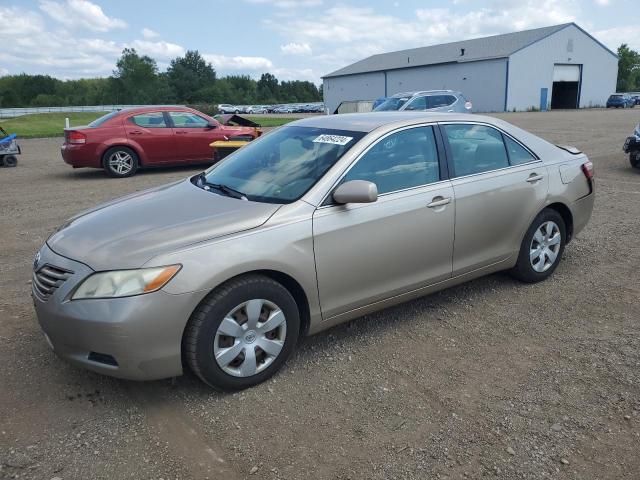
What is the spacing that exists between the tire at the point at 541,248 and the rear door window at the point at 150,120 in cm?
926

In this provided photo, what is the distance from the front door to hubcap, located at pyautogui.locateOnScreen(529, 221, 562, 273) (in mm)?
1141

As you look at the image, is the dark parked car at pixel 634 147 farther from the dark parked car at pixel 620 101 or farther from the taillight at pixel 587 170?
the dark parked car at pixel 620 101

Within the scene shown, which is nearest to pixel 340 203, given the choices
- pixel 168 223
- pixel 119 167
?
pixel 168 223

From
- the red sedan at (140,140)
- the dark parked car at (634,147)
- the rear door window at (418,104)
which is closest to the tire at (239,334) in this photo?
the red sedan at (140,140)

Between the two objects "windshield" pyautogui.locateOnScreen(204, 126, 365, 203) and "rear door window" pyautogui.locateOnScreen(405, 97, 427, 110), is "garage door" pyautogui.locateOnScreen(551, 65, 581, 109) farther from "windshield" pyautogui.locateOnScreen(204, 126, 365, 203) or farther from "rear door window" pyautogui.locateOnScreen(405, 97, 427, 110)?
"windshield" pyautogui.locateOnScreen(204, 126, 365, 203)

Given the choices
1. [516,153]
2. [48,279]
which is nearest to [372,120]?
[516,153]

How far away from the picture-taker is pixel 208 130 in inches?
492

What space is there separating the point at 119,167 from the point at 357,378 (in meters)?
9.71

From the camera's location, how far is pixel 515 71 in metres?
47.9

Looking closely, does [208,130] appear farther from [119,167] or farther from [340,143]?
[340,143]

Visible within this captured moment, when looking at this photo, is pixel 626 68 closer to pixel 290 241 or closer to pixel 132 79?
pixel 132 79

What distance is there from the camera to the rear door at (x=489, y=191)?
4219 millimetres

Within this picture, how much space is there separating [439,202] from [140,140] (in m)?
9.26

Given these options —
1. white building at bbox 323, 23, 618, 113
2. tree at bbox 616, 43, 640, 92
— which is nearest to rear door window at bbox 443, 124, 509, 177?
white building at bbox 323, 23, 618, 113
